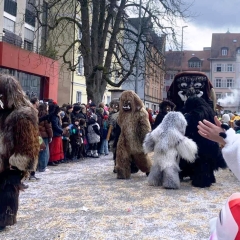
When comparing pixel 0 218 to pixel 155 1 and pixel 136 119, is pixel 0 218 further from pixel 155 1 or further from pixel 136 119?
pixel 155 1

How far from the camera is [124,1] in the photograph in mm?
18812

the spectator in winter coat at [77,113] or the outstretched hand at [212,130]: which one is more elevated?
the spectator in winter coat at [77,113]

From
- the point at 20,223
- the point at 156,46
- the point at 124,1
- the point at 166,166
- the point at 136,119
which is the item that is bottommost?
the point at 20,223

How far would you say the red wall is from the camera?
1936cm

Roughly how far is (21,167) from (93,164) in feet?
22.5

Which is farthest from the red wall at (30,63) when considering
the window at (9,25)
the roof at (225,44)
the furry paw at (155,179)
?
the roof at (225,44)

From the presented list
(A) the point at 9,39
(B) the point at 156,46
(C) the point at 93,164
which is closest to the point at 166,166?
(C) the point at 93,164

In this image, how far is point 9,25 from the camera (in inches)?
891

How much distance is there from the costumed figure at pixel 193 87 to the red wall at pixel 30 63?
10.7 m

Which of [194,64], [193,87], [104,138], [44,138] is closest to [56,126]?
[44,138]

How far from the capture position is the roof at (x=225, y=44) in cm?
6975

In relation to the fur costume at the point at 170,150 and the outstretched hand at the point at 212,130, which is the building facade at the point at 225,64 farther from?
the outstretched hand at the point at 212,130

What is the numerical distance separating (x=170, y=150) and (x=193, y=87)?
244cm

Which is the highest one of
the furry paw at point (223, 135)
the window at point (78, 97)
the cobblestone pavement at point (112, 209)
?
the window at point (78, 97)
